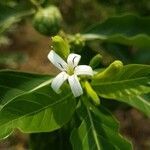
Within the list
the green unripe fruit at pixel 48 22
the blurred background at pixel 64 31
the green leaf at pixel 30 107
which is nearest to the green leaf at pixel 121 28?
the blurred background at pixel 64 31

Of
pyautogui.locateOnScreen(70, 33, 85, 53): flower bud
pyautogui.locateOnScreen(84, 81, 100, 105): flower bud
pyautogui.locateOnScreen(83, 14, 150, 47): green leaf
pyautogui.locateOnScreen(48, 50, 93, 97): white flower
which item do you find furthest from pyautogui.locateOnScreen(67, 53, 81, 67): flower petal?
pyautogui.locateOnScreen(83, 14, 150, 47): green leaf

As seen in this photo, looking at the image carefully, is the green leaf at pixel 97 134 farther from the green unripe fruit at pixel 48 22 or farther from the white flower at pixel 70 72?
the green unripe fruit at pixel 48 22

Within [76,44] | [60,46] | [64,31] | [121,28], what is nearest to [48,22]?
[76,44]

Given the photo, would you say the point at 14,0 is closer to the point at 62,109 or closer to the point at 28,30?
the point at 62,109

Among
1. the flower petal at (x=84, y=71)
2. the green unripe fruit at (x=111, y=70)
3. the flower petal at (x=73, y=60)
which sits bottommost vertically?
the green unripe fruit at (x=111, y=70)

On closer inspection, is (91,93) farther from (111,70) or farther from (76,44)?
(76,44)

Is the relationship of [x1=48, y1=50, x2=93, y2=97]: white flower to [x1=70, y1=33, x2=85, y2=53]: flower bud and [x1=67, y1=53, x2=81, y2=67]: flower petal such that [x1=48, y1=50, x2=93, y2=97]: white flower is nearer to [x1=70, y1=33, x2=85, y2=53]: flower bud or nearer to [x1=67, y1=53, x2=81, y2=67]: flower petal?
[x1=67, y1=53, x2=81, y2=67]: flower petal
